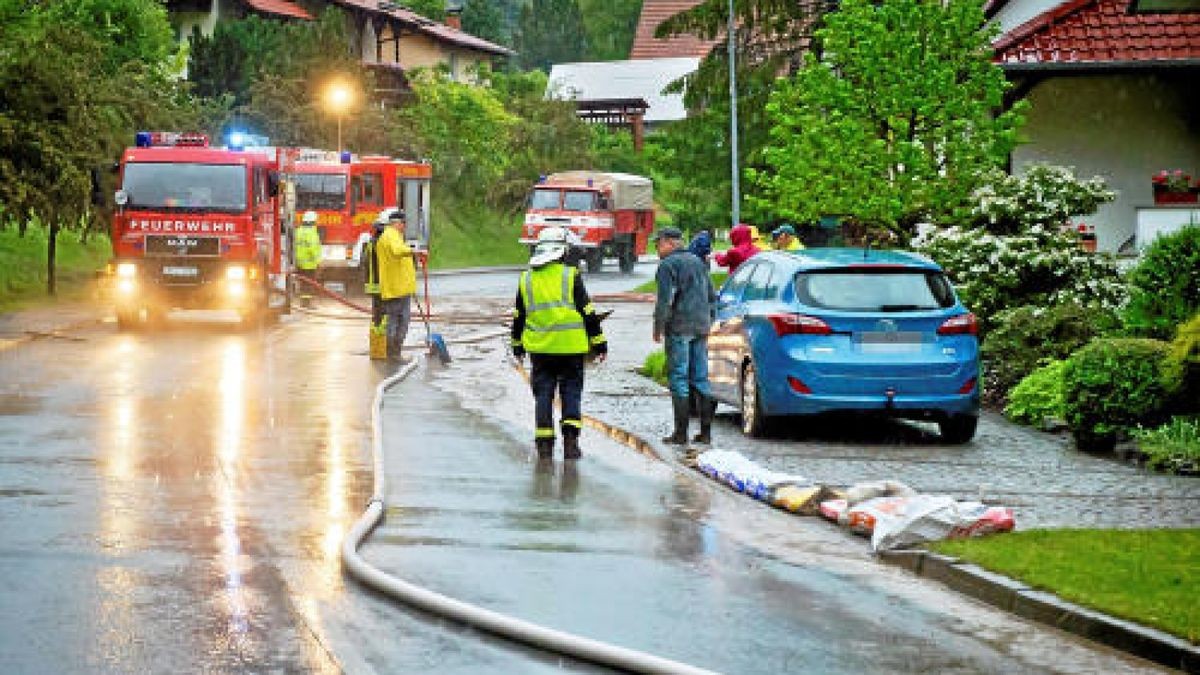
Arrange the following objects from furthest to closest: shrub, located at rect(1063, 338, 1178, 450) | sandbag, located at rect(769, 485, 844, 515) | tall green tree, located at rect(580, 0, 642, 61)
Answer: tall green tree, located at rect(580, 0, 642, 61) < shrub, located at rect(1063, 338, 1178, 450) < sandbag, located at rect(769, 485, 844, 515)

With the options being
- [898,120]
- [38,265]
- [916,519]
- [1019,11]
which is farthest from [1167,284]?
[38,265]

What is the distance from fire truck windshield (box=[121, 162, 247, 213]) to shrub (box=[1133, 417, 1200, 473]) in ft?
A: 59.5

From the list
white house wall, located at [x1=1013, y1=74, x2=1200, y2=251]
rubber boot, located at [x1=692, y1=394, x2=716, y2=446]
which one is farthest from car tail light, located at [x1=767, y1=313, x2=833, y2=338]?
white house wall, located at [x1=1013, y1=74, x2=1200, y2=251]

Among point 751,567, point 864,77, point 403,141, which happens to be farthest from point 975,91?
point 403,141

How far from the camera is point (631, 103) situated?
109438 mm

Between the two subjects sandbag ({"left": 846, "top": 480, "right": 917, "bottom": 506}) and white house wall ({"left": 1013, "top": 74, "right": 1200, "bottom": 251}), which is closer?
sandbag ({"left": 846, "top": 480, "right": 917, "bottom": 506})

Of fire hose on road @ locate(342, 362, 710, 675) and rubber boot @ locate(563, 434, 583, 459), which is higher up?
fire hose on road @ locate(342, 362, 710, 675)

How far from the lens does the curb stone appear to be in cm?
892

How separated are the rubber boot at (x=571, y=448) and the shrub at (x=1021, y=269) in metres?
7.26

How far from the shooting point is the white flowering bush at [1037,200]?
23.2m

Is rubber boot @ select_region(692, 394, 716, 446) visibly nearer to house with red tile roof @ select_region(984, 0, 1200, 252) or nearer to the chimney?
house with red tile roof @ select_region(984, 0, 1200, 252)

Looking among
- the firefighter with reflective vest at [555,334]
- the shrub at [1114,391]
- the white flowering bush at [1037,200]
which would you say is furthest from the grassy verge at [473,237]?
the firefighter with reflective vest at [555,334]

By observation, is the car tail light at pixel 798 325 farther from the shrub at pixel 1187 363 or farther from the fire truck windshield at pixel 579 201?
the fire truck windshield at pixel 579 201

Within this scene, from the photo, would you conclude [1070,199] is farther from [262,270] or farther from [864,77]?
[262,270]
